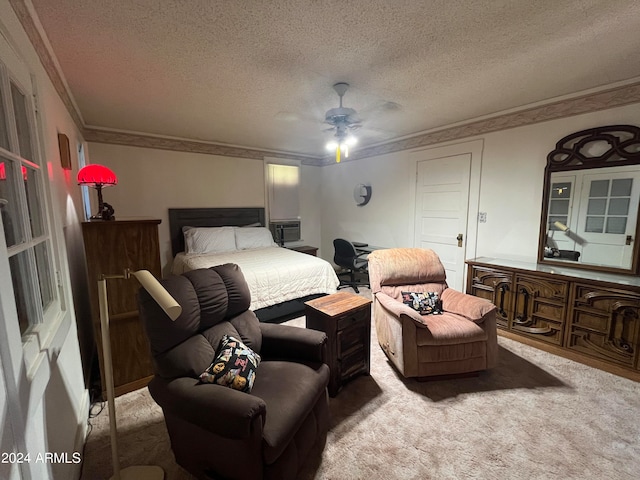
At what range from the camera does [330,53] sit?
180cm

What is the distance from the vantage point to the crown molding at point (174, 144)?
3477 mm

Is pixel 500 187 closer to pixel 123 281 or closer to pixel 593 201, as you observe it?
Result: pixel 593 201

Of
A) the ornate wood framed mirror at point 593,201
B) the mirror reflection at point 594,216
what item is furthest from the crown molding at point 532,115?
the mirror reflection at point 594,216

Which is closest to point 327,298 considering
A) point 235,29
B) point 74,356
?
point 74,356

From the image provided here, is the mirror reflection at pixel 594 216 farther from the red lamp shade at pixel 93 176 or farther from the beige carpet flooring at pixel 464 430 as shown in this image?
the red lamp shade at pixel 93 176

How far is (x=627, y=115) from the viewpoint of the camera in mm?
2334

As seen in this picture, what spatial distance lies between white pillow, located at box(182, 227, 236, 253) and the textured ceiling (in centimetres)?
160

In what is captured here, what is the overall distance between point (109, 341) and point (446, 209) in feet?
11.9

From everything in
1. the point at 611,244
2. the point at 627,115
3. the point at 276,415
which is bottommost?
the point at 276,415

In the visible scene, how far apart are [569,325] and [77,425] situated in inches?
145

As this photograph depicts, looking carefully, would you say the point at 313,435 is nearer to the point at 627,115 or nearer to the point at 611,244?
the point at 611,244

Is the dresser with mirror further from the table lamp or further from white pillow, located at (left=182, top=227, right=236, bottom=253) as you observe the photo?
the table lamp

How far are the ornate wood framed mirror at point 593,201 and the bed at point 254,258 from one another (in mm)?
2347

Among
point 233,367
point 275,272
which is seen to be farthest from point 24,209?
point 275,272
